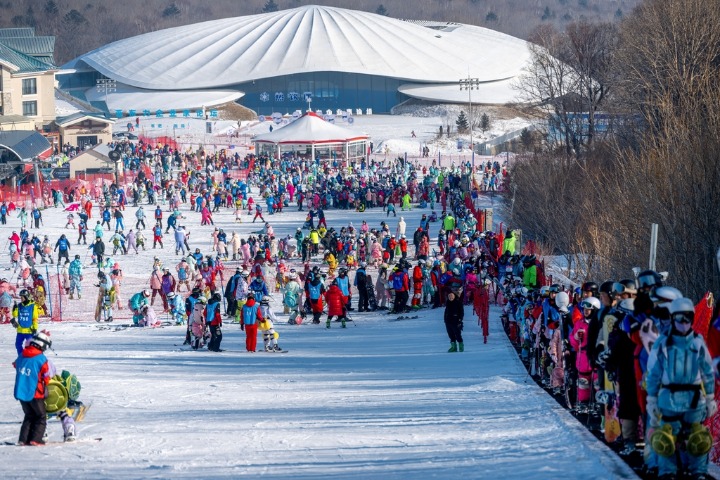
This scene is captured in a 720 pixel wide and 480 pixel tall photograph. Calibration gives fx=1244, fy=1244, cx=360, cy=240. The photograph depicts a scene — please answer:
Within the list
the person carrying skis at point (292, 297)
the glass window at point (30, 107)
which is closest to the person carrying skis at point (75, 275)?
the person carrying skis at point (292, 297)

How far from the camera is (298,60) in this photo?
81.8 metres

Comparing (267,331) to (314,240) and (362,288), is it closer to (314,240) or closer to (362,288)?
(362,288)

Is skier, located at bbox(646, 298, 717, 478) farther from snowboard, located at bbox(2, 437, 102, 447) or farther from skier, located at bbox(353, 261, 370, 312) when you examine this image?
skier, located at bbox(353, 261, 370, 312)

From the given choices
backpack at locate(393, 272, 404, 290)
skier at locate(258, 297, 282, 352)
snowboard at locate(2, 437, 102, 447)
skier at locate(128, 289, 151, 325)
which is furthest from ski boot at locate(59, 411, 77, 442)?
backpack at locate(393, 272, 404, 290)

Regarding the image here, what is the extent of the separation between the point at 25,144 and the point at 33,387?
40864mm

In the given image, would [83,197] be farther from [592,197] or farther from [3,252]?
[592,197]

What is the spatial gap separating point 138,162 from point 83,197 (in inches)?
363

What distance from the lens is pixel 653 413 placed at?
7586 mm

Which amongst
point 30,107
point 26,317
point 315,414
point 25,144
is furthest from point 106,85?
point 315,414

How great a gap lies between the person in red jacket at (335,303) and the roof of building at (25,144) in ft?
98.9

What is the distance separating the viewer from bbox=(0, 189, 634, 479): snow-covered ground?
8883 mm

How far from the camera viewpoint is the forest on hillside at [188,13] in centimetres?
14600

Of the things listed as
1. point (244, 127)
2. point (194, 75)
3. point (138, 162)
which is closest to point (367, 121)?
point (244, 127)

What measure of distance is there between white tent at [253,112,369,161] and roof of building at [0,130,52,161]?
914 centimetres
